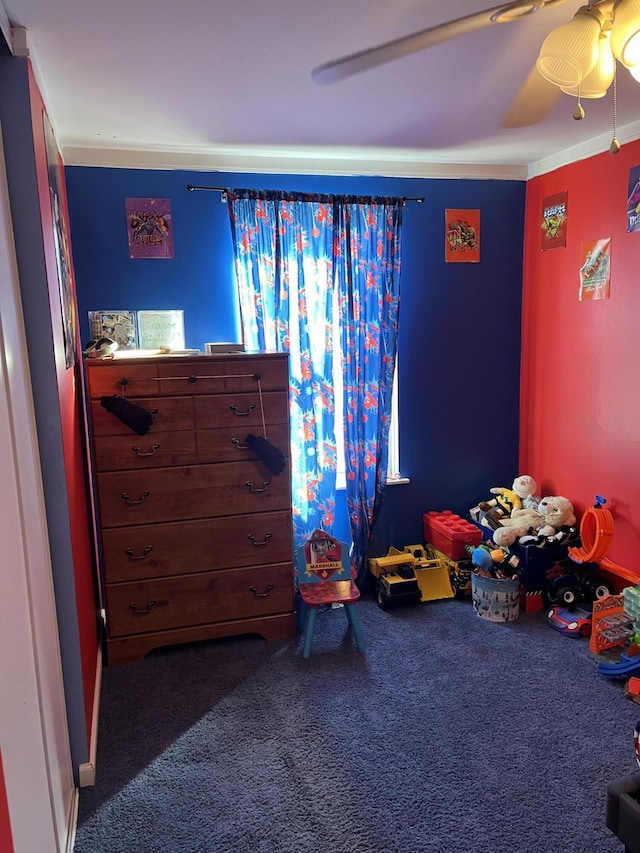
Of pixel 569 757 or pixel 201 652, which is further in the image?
pixel 201 652

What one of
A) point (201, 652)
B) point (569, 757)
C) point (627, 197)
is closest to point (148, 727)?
point (201, 652)

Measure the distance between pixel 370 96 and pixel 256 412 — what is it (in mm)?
1439

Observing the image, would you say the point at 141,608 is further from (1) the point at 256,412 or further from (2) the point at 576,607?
(2) the point at 576,607

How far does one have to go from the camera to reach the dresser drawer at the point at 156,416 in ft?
9.04

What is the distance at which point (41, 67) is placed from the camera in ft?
6.87

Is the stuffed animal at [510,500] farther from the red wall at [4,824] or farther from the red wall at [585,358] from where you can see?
the red wall at [4,824]

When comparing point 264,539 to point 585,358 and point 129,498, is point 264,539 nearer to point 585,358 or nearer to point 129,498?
point 129,498

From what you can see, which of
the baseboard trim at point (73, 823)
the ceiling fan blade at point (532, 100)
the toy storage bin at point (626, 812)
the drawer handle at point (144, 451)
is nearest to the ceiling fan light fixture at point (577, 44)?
the ceiling fan blade at point (532, 100)

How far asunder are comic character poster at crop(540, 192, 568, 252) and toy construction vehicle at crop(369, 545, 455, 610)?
1948mm

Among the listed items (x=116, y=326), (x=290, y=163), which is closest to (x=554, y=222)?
(x=290, y=163)

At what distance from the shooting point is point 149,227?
3.18 m

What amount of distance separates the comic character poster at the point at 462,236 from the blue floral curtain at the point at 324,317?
36 centimetres

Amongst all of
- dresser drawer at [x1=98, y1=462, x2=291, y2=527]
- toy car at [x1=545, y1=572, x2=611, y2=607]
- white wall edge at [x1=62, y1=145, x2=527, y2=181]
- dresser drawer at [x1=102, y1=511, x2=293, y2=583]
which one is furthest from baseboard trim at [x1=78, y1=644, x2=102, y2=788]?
white wall edge at [x1=62, y1=145, x2=527, y2=181]

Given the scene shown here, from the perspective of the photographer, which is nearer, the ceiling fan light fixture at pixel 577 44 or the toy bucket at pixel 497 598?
the ceiling fan light fixture at pixel 577 44
